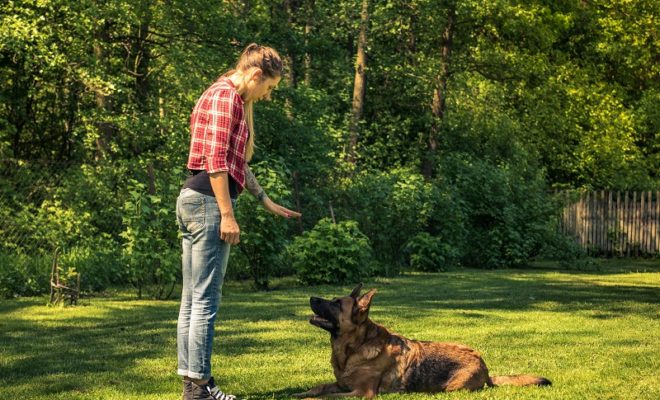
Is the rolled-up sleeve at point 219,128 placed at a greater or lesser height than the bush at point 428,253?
greater

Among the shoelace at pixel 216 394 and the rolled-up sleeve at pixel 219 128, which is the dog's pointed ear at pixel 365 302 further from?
the rolled-up sleeve at pixel 219 128

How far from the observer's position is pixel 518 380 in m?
7.20

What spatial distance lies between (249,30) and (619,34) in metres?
19.5

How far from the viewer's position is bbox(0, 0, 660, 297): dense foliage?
53.9ft

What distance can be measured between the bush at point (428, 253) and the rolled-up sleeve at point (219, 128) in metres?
16.0

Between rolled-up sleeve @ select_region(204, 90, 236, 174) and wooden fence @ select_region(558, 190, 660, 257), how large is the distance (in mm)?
25928

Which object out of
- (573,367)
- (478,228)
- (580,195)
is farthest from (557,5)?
(573,367)

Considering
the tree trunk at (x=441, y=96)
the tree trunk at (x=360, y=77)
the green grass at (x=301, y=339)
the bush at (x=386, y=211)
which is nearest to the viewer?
the green grass at (x=301, y=339)

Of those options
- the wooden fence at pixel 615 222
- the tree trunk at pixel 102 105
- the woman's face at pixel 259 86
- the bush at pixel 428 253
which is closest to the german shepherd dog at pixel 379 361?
the woman's face at pixel 259 86

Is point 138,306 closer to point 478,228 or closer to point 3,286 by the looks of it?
point 3,286

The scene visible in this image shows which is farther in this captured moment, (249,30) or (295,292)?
(249,30)

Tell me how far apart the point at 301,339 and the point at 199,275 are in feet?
13.6

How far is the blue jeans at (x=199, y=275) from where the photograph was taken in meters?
5.91

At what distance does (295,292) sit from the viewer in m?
15.8
